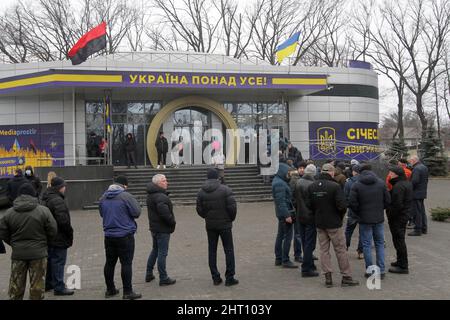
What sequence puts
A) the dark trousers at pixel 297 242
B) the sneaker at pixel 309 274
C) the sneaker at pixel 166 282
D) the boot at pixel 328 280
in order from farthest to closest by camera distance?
the dark trousers at pixel 297 242
the sneaker at pixel 309 274
the sneaker at pixel 166 282
the boot at pixel 328 280

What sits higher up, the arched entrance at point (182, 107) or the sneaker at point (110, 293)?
the arched entrance at point (182, 107)

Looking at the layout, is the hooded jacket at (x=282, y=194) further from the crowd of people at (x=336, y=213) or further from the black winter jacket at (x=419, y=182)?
the black winter jacket at (x=419, y=182)

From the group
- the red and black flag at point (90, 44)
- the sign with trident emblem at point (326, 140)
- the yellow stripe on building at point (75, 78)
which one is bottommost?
the sign with trident emblem at point (326, 140)

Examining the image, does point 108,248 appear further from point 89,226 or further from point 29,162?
point 29,162

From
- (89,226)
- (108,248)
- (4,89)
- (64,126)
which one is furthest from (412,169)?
(4,89)

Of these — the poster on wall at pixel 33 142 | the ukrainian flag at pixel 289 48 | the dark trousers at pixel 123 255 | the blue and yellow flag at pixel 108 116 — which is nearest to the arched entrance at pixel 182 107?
the blue and yellow flag at pixel 108 116

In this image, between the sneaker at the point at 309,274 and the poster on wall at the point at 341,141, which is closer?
the sneaker at the point at 309,274

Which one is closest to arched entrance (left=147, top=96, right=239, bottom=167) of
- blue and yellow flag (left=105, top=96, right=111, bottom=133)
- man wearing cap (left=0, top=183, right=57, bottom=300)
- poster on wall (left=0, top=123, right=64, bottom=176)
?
blue and yellow flag (left=105, top=96, right=111, bottom=133)

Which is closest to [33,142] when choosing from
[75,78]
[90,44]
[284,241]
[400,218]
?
[75,78]

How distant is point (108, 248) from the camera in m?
6.17

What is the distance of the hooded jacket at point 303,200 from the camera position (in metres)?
7.15

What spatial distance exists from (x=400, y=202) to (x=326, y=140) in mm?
17465

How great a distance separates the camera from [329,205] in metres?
6.62

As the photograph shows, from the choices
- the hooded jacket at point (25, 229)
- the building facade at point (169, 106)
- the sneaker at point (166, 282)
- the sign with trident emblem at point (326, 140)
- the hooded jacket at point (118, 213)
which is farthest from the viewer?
the sign with trident emblem at point (326, 140)
